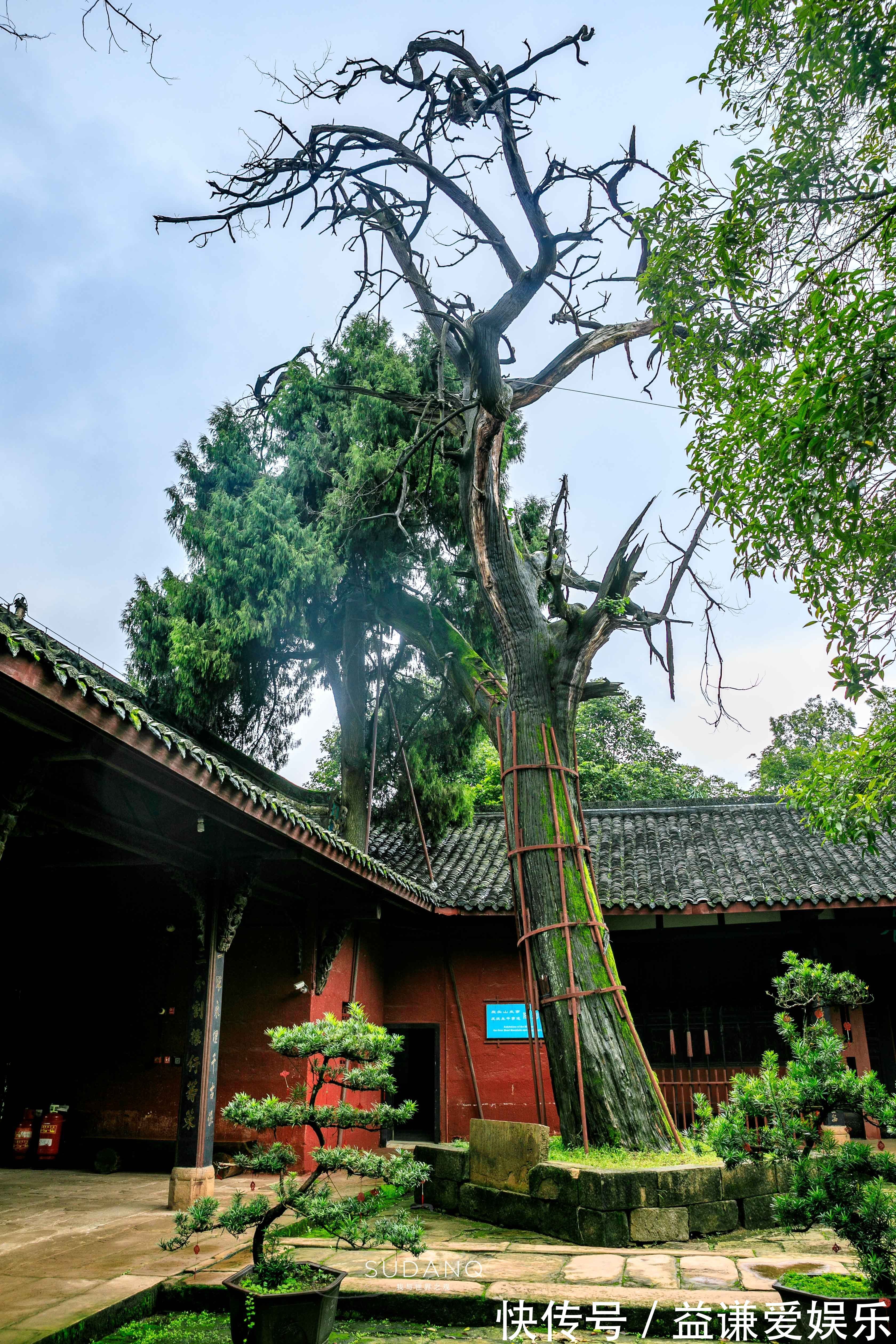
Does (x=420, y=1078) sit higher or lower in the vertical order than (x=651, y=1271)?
higher

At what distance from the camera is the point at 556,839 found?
7.27m

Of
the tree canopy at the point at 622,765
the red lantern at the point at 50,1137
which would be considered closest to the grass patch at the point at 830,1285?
the red lantern at the point at 50,1137

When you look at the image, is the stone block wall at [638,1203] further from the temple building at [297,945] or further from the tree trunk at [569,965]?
the temple building at [297,945]

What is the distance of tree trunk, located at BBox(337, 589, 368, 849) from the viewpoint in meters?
11.7

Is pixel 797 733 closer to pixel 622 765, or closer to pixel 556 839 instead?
pixel 622 765

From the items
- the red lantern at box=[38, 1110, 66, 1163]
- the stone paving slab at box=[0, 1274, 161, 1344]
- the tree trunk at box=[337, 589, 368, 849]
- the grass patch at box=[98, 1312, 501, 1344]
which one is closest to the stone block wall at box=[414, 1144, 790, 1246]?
the grass patch at box=[98, 1312, 501, 1344]

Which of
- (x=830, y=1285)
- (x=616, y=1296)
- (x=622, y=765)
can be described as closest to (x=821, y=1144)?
(x=830, y=1285)

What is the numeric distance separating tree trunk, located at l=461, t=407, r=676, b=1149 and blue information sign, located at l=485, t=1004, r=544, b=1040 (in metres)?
3.52

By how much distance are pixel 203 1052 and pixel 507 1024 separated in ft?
16.5

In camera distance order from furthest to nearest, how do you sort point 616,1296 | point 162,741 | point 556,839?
point 556,839 → point 162,741 → point 616,1296

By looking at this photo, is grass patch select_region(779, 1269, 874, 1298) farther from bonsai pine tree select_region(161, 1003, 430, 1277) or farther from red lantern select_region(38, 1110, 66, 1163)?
red lantern select_region(38, 1110, 66, 1163)

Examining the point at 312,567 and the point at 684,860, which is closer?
the point at 312,567

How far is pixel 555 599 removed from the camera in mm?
7961

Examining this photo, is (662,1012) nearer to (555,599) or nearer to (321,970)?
(321,970)
